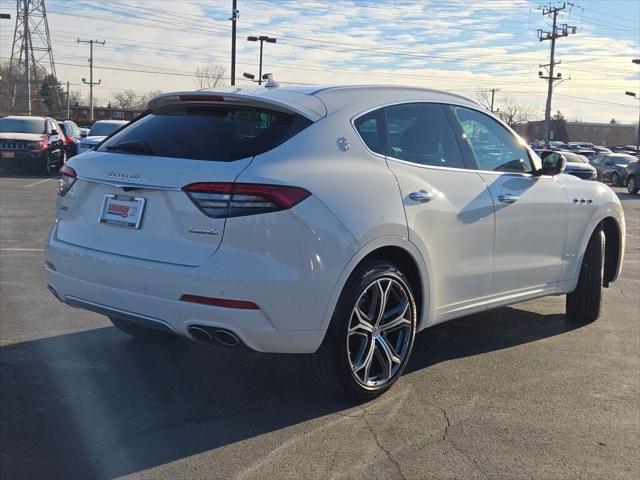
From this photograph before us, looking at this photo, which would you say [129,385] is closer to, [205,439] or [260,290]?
[205,439]

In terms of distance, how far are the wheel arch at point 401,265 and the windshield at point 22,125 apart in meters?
19.4

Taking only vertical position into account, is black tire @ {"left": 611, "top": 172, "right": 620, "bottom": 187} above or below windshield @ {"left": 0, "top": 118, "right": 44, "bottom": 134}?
below

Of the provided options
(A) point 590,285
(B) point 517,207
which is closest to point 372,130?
(B) point 517,207

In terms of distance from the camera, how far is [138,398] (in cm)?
404

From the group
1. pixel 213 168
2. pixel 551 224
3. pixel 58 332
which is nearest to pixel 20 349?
pixel 58 332

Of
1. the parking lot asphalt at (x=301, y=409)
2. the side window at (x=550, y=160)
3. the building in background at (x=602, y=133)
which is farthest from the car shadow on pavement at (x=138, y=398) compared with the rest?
the building in background at (x=602, y=133)

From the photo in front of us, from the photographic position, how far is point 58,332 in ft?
17.2

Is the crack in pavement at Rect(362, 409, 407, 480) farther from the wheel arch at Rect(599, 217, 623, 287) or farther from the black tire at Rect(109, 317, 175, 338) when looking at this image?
the wheel arch at Rect(599, 217, 623, 287)

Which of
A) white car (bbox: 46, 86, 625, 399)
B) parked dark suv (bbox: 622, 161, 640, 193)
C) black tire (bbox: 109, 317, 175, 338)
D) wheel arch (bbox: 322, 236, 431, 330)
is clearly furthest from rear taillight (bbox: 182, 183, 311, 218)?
parked dark suv (bbox: 622, 161, 640, 193)

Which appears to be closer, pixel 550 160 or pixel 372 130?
pixel 372 130

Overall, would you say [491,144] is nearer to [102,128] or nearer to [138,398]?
[138,398]

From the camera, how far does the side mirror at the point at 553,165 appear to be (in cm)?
534

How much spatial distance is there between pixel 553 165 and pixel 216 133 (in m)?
2.87

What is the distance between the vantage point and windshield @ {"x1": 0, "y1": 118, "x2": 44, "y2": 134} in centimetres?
2088
